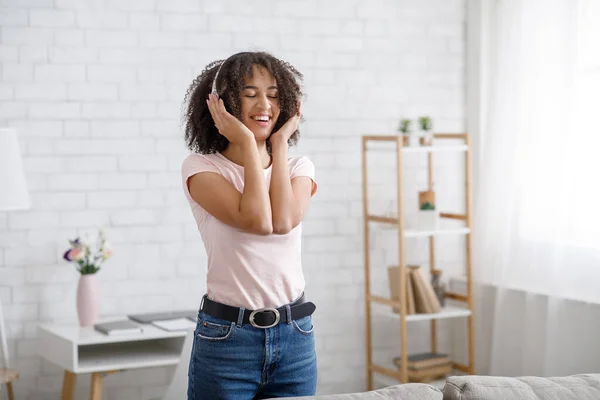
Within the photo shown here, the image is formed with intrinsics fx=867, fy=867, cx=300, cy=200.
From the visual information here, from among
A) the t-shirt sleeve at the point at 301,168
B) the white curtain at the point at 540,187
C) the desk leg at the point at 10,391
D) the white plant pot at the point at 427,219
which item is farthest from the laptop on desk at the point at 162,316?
the t-shirt sleeve at the point at 301,168

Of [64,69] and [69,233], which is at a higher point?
[64,69]

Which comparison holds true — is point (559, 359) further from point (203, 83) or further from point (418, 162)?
point (203, 83)

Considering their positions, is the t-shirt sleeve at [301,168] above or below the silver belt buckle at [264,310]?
above

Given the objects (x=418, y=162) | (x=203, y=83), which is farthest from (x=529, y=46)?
(x=203, y=83)

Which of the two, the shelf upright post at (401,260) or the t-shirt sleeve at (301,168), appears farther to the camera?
the shelf upright post at (401,260)

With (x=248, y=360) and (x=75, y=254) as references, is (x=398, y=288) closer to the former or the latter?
(x=75, y=254)

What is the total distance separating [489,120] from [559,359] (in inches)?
51.5

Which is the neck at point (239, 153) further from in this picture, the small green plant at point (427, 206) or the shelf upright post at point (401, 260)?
the small green plant at point (427, 206)

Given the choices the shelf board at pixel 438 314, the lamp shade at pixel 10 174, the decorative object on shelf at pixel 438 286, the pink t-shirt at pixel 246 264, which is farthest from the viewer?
the decorative object on shelf at pixel 438 286

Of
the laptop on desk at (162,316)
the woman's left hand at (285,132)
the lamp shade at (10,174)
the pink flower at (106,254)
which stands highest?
the woman's left hand at (285,132)

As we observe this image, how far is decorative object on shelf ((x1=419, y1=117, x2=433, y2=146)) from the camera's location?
435 cm

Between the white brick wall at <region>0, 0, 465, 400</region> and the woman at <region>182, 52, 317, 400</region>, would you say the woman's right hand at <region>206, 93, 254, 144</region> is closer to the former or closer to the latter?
the woman at <region>182, 52, 317, 400</region>

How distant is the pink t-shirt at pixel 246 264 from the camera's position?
80.0 inches

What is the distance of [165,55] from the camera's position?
427 cm
